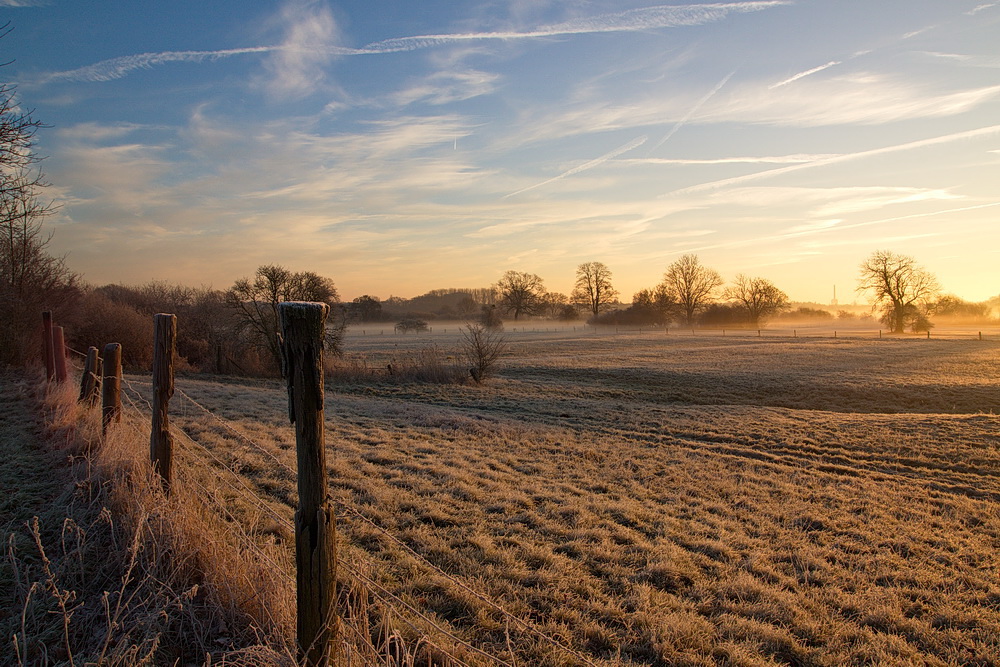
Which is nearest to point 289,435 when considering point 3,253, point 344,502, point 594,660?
point 344,502

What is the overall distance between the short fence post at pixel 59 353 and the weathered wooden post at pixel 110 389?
15.8 ft

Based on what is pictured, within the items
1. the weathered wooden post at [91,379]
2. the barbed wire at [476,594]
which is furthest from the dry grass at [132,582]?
the weathered wooden post at [91,379]

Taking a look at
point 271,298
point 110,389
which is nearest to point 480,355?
point 271,298

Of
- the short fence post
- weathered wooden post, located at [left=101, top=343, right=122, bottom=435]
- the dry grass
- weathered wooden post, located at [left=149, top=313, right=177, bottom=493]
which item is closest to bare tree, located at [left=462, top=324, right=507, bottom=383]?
the short fence post

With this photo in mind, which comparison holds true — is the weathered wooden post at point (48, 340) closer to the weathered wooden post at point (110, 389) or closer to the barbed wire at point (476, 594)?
the weathered wooden post at point (110, 389)

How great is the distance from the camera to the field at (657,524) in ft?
14.2

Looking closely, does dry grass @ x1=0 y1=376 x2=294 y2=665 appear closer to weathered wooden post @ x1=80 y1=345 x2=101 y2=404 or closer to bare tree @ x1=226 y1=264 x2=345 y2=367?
weathered wooden post @ x1=80 y1=345 x2=101 y2=404

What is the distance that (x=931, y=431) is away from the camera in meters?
15.2

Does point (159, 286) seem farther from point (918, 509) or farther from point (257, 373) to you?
point (918, 509)

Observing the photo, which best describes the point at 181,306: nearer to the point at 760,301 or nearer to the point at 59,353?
the point at 59,353

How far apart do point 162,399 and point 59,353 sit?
298 inches

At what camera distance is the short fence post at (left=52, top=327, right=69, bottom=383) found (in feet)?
31.4

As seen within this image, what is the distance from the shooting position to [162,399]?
4.50m

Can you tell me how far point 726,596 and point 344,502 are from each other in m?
4.15
